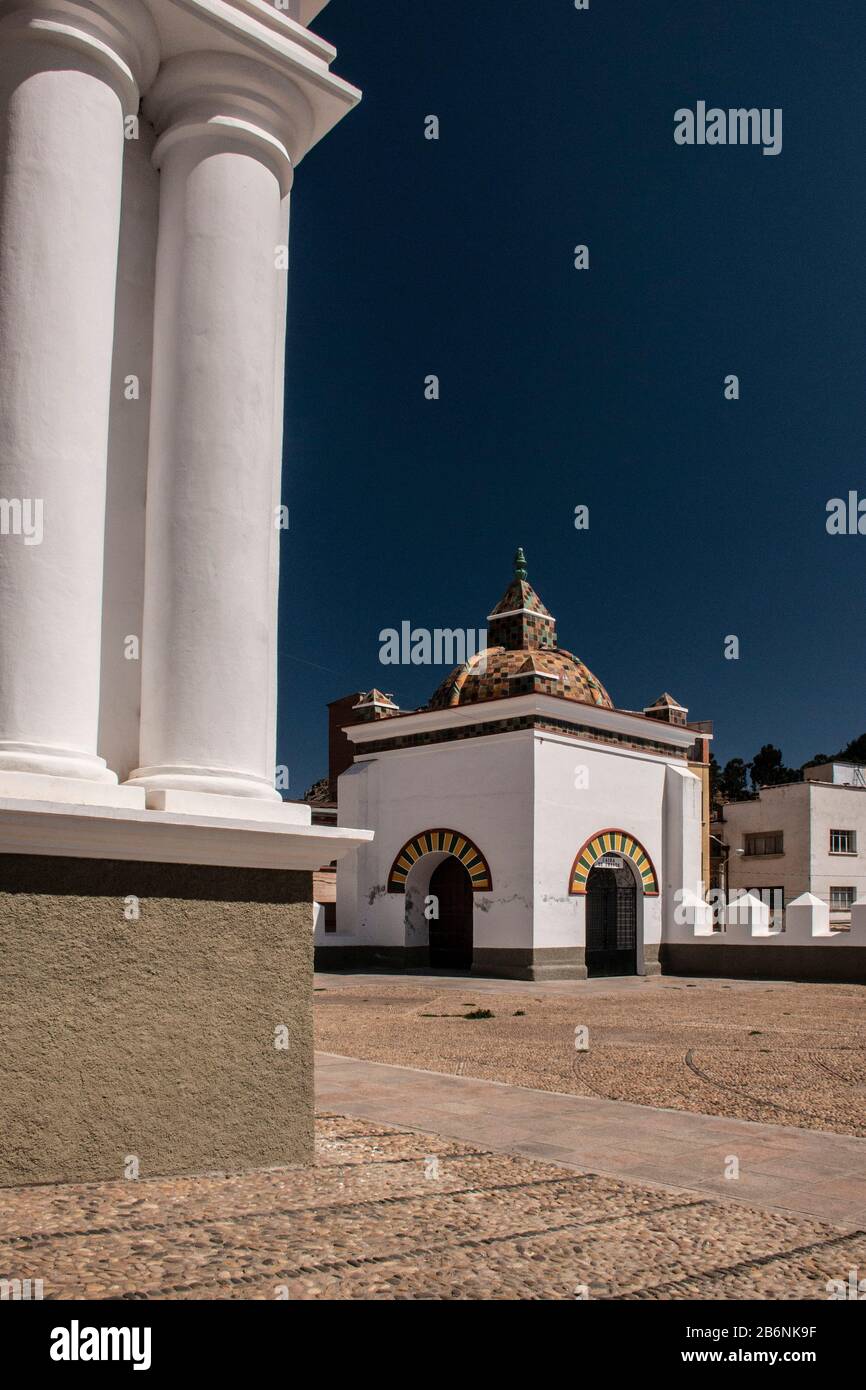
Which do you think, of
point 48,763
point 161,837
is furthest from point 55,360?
point 161,837

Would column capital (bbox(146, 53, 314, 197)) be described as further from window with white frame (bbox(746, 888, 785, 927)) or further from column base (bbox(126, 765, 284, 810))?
window with white frame (bbox(746, 888, 785, 927))

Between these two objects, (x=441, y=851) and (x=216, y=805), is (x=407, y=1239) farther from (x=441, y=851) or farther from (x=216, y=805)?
(x=441, y=851)

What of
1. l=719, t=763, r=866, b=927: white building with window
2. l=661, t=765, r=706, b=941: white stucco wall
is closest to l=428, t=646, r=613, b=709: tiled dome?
l=661, t=765, r=706, b=941: white stucco wall

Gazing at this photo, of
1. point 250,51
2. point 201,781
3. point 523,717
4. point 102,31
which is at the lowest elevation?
point 201,781

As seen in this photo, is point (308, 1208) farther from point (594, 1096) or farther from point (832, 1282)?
point (594, 1096)

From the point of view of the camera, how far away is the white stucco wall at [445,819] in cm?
1981

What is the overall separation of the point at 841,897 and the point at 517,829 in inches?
1008

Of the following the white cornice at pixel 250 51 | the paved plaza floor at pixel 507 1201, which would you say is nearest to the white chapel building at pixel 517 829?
the paved plaza floor at pixel 507 1201

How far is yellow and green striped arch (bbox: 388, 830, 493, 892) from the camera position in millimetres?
20406

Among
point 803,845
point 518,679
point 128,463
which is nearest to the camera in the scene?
point 128,463

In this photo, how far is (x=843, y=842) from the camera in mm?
41781

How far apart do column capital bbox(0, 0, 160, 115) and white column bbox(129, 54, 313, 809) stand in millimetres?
229

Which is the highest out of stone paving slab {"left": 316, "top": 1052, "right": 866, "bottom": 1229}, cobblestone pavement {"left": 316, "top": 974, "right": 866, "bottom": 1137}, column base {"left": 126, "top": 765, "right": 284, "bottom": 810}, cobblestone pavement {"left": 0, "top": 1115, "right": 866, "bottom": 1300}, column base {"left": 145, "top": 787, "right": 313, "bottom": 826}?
column base {"left": 126, "top": 765, "right": 284, "bottom": 810}

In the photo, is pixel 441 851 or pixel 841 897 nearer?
pixel 441 851
